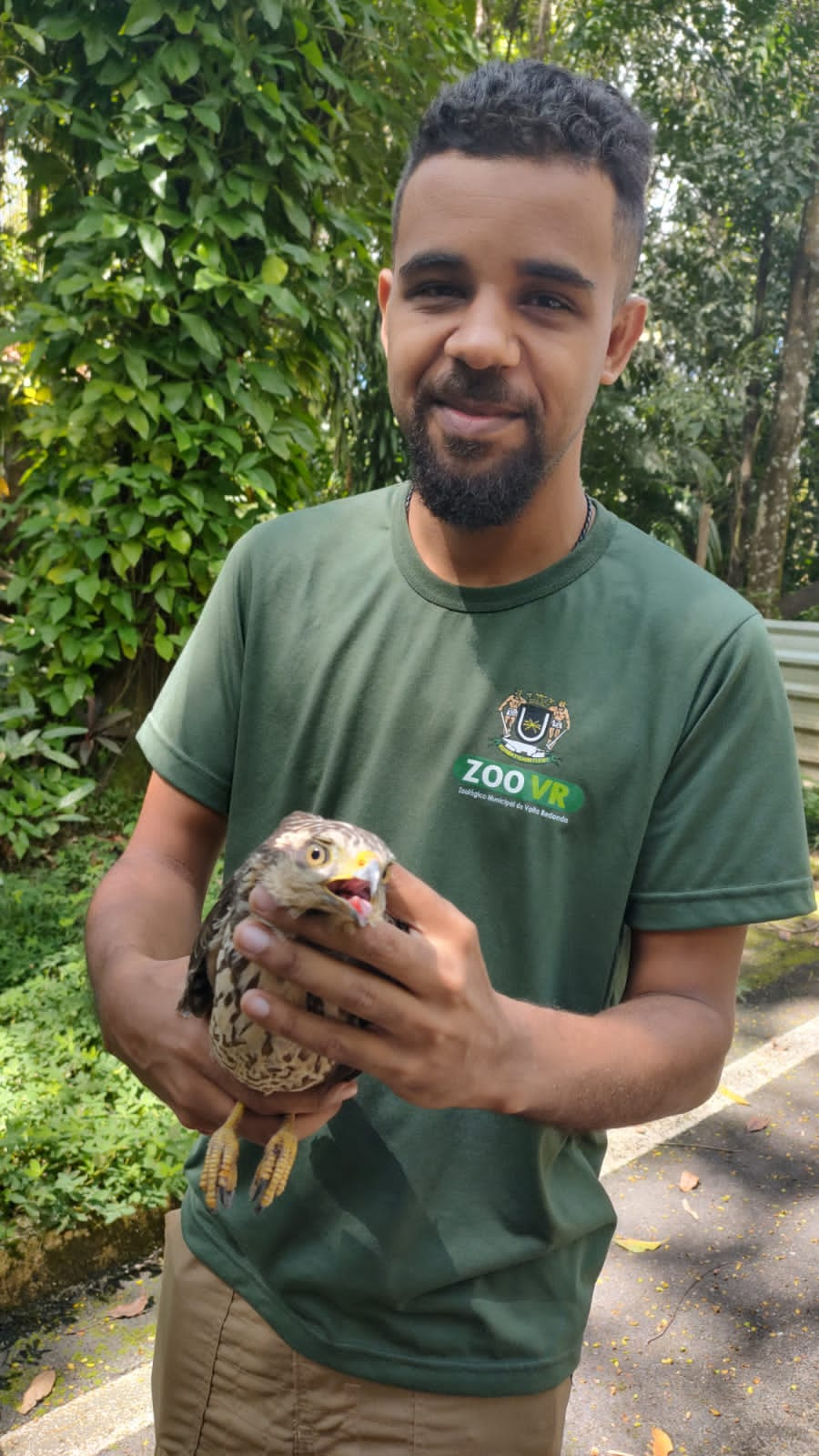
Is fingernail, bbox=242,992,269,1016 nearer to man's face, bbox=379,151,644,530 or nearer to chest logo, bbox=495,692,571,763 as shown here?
chest logo, bbox=495,692,571,763

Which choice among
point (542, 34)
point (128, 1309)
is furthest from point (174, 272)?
point (542, 34)

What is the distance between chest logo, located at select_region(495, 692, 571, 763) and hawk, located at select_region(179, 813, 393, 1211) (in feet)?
1.26

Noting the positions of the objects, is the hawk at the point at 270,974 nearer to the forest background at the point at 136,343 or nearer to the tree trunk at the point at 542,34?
the forest background at the point at 136,343

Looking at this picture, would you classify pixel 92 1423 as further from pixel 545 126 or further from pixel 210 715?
pixel 545 126

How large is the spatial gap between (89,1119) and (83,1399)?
91cm

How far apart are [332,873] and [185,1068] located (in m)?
0.54

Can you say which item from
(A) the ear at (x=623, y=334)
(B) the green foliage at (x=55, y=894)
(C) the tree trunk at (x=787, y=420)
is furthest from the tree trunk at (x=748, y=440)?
(A) the ear at (x=623, y=334)

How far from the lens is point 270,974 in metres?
1.33

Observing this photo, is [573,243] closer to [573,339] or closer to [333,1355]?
[573,339]

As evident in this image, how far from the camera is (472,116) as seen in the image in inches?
67.9

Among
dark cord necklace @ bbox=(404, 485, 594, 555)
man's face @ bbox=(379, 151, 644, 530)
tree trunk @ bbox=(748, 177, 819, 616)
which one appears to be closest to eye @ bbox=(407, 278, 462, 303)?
man's face @ bbox=(379, 151, 644, 530)

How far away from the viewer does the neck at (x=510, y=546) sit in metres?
1.76

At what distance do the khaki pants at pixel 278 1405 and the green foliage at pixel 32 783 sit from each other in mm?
3858

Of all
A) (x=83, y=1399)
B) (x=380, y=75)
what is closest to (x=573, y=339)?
(x=83, y=1399)
